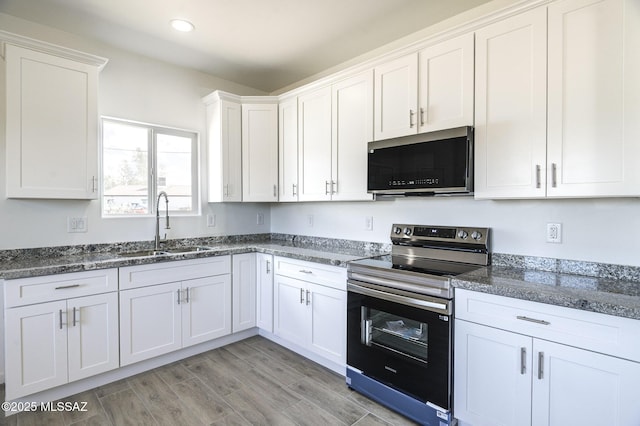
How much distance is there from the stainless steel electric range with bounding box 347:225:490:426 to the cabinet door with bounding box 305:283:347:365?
101 mm

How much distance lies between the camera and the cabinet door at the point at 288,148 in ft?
10.8

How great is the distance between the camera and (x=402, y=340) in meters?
2.10

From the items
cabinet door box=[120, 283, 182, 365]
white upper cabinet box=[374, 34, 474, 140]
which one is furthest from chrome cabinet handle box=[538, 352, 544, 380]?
cabinet door box=[120, 283, 182, 365]

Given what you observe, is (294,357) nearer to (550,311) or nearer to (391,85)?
(550,311)

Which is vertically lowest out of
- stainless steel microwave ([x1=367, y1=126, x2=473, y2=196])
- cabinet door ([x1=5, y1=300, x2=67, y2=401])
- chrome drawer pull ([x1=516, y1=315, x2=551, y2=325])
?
cabinet door ([x1=5, y1=300, x2=67, y2=401])

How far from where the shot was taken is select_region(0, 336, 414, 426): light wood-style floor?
2.04m

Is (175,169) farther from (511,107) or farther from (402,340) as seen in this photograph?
(511,107)

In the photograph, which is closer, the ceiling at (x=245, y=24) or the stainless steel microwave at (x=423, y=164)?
the stainless steel microwave at (x=423, y=164)

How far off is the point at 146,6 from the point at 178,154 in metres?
1.37

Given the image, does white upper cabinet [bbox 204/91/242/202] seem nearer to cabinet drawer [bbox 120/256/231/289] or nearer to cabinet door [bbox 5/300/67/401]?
cabinet drawer [bbox 120/256/231/289]

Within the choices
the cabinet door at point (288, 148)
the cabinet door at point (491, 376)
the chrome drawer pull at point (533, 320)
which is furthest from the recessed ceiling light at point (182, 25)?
the chrome drawer pull at point (533, 320)

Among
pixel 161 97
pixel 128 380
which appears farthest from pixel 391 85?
pixel 128 380

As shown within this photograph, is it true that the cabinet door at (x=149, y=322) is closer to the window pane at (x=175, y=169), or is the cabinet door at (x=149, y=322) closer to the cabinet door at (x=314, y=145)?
the window pane at (x=175, y=169)

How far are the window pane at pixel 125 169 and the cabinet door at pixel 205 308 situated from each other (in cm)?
93
